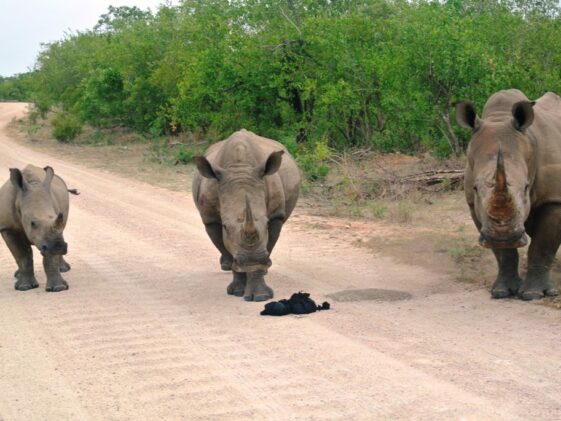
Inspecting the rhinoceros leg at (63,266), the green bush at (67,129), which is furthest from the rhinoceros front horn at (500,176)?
the green bush at (67,129)

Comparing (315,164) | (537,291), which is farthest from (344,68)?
(537,291)

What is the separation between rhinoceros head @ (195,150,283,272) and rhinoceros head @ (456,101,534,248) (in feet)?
6.02

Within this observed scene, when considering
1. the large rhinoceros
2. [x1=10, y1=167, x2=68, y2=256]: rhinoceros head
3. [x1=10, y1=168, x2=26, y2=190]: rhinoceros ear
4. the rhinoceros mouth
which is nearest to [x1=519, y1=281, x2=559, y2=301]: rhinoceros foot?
the large rhinoceros

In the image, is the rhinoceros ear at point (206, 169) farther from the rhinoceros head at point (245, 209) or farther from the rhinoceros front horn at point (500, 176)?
the rhinoceros front horn at point (500, 176)

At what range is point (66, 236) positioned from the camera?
13.1 metres

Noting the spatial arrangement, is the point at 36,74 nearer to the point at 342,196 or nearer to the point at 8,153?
the point at 8,153

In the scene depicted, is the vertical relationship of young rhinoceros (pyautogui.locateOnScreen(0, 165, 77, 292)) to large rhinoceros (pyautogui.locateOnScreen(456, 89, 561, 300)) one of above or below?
below

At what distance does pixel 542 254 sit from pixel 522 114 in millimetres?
1359

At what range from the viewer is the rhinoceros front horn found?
6748 millimetres

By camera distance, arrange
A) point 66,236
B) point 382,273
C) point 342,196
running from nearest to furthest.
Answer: point 382,273
point 66,236
point 342,196

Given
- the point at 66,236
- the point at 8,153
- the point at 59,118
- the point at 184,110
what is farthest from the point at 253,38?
the point at 59,118

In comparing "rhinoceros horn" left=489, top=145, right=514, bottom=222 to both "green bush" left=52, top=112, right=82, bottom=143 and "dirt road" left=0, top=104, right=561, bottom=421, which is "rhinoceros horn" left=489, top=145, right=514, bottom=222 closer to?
"dirt road" left=0, top=104, right=561, bottom=421

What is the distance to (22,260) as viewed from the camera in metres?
9.21

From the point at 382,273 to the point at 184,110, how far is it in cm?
1434
